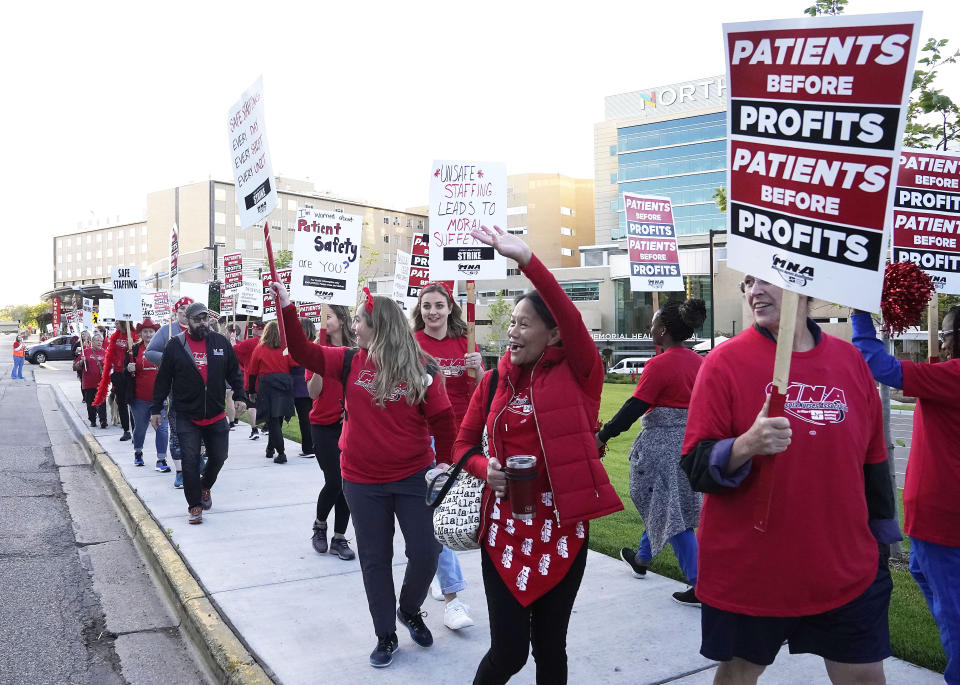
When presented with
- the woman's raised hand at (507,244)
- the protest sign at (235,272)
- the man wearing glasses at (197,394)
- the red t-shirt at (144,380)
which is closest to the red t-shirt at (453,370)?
the woman's raised hand at (507,244)

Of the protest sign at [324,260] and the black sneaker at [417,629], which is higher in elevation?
the protest sign at [324,260]

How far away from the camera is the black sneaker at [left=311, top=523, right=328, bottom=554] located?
640 centimetres

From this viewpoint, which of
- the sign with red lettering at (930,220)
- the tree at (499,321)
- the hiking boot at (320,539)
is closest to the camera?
the sign with red lettering at (930,220)

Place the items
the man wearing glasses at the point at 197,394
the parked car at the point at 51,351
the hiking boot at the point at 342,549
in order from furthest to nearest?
the parked car at the point at 51,351
the man wearing glasses at the point at 197,394
the hiking boot at the point at 342,549

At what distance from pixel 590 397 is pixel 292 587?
133 inches

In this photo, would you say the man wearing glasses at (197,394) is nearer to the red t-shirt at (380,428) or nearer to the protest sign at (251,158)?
the protest sign at (251,158)

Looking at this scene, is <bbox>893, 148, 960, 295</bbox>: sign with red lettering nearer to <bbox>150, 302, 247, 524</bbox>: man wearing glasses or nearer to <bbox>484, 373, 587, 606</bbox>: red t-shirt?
<bbox>484, 373, 587, 606</bbox>: red t-shirt

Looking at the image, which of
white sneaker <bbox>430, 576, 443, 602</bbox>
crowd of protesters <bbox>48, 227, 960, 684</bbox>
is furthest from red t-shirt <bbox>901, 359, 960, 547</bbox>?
white sneaker <bbox>430, 576, 443, 602</bbox>

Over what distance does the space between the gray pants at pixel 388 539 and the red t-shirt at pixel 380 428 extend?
7 cm

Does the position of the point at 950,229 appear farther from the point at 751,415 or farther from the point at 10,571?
the point at 10,571

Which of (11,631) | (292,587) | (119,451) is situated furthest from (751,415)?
(119,451)

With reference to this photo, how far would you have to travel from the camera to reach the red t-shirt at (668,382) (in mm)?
4988

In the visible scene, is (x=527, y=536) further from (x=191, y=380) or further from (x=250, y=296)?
(x=250, y=296)

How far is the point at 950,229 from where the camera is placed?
5.20 meters
